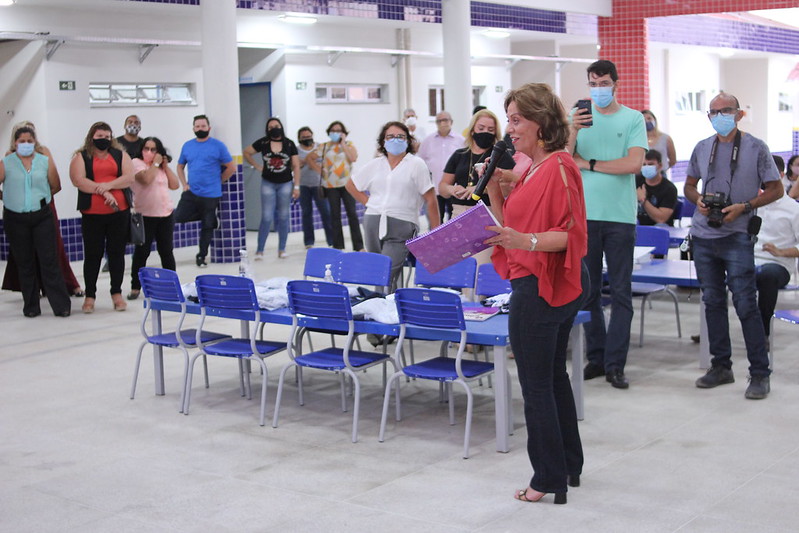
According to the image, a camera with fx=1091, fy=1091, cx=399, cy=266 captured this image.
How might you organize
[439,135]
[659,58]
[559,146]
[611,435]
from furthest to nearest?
[659,58] → [439,135] → [611,435] → [559,146]

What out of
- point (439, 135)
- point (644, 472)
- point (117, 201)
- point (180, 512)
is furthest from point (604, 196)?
point (439, 135)

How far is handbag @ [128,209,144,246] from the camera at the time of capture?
9312mm

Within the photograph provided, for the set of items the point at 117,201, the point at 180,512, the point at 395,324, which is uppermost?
the point at 117,201

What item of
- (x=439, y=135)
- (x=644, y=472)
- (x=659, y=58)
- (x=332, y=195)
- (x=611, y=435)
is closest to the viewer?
(x=644, y=472)

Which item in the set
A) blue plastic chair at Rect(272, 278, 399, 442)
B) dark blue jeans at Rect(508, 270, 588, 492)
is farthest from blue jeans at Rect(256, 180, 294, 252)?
dark blue jeans at Rect(508, 270, 588, 492)

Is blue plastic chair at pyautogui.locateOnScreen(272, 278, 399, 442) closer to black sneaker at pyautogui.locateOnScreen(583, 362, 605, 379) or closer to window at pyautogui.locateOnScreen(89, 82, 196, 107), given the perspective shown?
black sneaker at pyautogui.locateOnScreen(583, 362, 605, 379)

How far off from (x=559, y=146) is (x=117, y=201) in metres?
5.68

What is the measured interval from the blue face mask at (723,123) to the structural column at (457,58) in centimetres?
845

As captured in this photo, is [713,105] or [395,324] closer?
[395,324]

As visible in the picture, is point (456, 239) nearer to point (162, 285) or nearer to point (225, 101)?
point (162, 285)

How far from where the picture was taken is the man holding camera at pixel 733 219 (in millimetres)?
5879

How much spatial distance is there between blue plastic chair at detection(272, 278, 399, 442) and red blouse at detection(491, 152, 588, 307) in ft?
4.81

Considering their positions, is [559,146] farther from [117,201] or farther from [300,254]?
[300,254]

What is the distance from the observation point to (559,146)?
13.5ft
